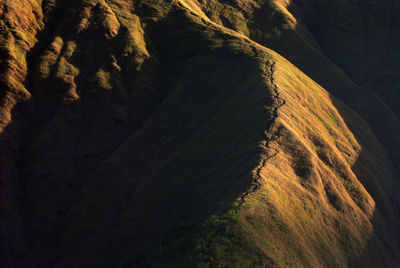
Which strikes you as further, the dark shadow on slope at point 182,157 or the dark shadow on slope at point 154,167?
the dark shadow on slope at point 154,167

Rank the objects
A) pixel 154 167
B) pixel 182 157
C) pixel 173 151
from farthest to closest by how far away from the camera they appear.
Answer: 1. pixel 173 151
2. pixel 154 167
3. pixel 182 157

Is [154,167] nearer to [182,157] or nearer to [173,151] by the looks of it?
[173,151]

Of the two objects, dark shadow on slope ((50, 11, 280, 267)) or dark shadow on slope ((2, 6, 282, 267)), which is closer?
dark shadow on slope ((50, 11, 280, 267))

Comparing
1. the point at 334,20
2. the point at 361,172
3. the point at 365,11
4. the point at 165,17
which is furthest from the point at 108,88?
the point at 365,11

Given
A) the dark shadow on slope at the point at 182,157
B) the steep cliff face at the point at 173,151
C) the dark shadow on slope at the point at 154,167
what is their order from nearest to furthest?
the steep cliff face at the point at 173,151, the dark shadow on slope at the point at 182,157, the dark shadow on slope at the point at 154,167

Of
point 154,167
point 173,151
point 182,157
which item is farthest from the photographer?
point 173,151

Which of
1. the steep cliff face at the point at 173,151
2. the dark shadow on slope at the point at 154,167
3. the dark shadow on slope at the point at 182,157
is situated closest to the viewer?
the steep cliff face at the point at 173,151

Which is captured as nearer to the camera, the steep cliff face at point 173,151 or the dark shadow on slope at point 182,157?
the steep cliff face at point 173,151

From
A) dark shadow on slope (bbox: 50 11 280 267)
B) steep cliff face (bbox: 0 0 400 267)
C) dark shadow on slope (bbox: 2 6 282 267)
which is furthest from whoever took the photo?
dark shadow on slope (bbox: 2 6 282 267)

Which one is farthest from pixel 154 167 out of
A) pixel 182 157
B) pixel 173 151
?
pixel 182 157
